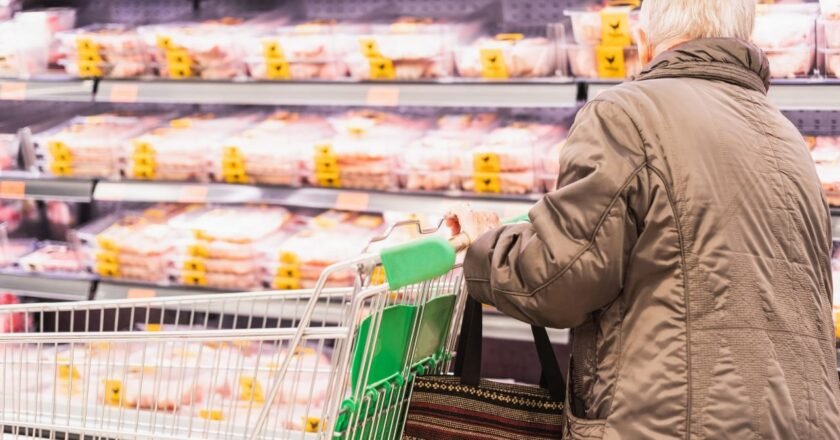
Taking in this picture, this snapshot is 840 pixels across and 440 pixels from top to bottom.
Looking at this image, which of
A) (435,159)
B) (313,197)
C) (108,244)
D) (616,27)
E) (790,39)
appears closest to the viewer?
(790,39)

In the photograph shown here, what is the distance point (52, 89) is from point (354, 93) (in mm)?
1286

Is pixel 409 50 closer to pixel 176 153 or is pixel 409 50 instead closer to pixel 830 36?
pixel 176 153

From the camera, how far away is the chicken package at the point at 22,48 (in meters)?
3.76

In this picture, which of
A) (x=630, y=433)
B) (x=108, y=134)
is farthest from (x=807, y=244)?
(x=108, y=134)

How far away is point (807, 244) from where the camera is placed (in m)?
1.60

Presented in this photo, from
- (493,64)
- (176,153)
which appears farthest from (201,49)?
(493,64)

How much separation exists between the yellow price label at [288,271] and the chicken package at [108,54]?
3.18 feet

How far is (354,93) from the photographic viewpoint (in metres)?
3.26

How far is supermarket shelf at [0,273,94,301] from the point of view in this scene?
3697 millimetres

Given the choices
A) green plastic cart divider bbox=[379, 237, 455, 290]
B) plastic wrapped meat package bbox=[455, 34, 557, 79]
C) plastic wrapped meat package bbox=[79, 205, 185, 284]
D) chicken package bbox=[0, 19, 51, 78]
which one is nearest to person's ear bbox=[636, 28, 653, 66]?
green plastic cart divider bbox=[379, 237, 455, 290]

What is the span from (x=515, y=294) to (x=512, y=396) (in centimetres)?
28

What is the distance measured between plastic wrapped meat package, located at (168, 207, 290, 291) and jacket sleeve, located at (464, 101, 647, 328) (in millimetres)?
2083

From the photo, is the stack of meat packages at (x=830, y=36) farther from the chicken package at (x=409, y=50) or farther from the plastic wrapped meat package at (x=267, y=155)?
the plastic wrapped meat package at (x=267, y=155)

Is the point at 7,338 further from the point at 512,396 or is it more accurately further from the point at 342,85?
the point at 342,85
